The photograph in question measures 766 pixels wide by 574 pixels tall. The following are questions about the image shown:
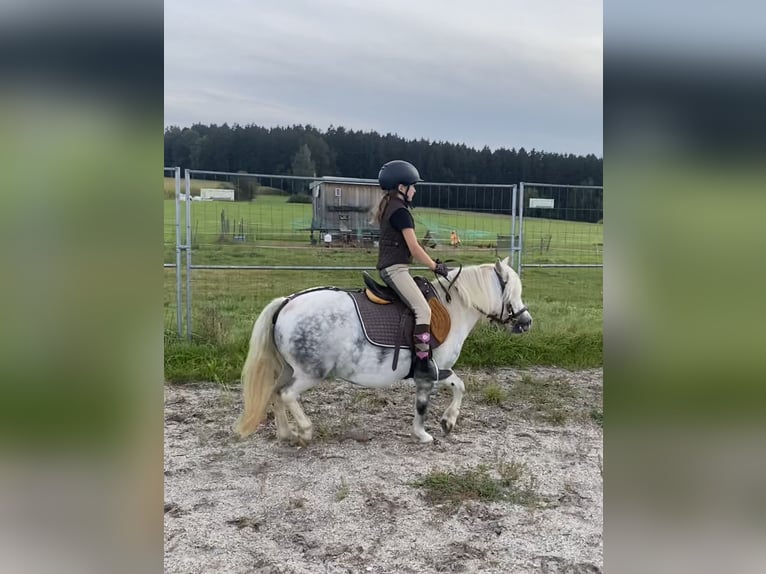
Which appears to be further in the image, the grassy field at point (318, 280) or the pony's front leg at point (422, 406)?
the grassy field at point (318, 280)

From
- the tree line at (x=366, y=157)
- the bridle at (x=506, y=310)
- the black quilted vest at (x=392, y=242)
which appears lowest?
the bridle at (x=506, y=310)

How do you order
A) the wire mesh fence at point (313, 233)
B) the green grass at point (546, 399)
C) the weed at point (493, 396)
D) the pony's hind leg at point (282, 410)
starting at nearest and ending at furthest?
the pony's hind leg at point (282, 410)
the green grass at point (546, 399)
the weed at point (493, 396)
the wire mesh fence at point (313, 233)

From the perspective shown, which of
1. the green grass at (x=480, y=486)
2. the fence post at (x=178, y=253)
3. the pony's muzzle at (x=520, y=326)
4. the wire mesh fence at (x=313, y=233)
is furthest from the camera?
the wire mesh fence at (x=313, y=233)

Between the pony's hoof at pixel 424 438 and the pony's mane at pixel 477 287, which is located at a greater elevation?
the pony's mane at pixel 477 287

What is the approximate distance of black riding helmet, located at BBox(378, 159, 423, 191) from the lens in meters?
3.80

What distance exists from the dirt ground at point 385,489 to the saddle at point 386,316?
2.91ft

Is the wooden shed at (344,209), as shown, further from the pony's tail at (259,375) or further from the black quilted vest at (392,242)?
the pony's tail at (259,375)

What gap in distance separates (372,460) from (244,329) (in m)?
3.33

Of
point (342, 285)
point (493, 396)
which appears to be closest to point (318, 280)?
point (342, 285)

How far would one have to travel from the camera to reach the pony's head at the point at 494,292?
432cm

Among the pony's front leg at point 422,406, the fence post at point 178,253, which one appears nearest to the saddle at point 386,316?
the pony's front leg at point 422,406

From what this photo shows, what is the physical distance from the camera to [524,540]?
9.55 feet
